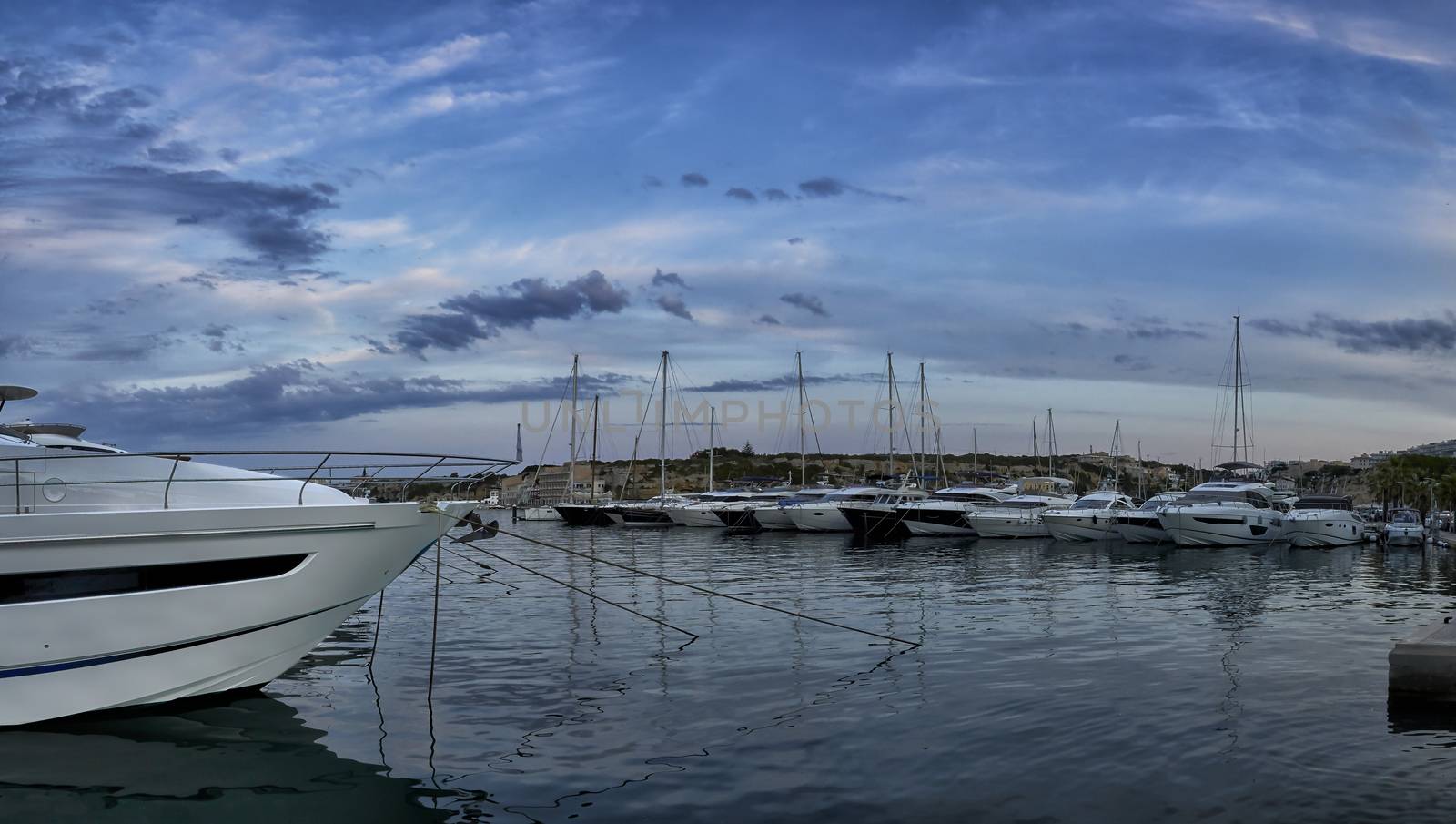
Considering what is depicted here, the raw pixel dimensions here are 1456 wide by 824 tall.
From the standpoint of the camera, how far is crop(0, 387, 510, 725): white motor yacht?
10828 millimetres

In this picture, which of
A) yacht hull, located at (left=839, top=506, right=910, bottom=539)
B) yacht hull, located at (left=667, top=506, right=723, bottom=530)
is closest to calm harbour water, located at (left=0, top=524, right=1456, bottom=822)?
yacht hull, located at (left=839, top=506, right=910, bottom=539)

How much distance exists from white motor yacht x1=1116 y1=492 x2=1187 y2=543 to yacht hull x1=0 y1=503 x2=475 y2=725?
4817 centimetres

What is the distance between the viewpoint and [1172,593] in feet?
90.2

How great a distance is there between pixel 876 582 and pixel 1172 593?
8.05 metres

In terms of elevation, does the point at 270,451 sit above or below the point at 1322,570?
above

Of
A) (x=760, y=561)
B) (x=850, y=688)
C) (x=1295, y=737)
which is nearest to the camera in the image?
(x=1295, y=737)

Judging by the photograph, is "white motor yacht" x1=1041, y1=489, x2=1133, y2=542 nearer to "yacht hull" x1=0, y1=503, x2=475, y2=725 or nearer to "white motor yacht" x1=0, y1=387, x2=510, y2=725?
"white motor yacht" x1=0, y1=387, x2=510, y2=725

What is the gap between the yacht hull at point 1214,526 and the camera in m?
50.6

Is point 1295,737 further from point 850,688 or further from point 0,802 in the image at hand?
point 0,802

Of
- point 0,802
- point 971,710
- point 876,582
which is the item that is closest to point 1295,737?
point 971,710

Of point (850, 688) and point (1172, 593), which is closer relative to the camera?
point (850, 688)

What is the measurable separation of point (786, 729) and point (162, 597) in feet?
23.1

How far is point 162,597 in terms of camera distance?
11.3 meters

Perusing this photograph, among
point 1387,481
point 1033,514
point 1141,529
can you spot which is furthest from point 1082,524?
point 1387,481
